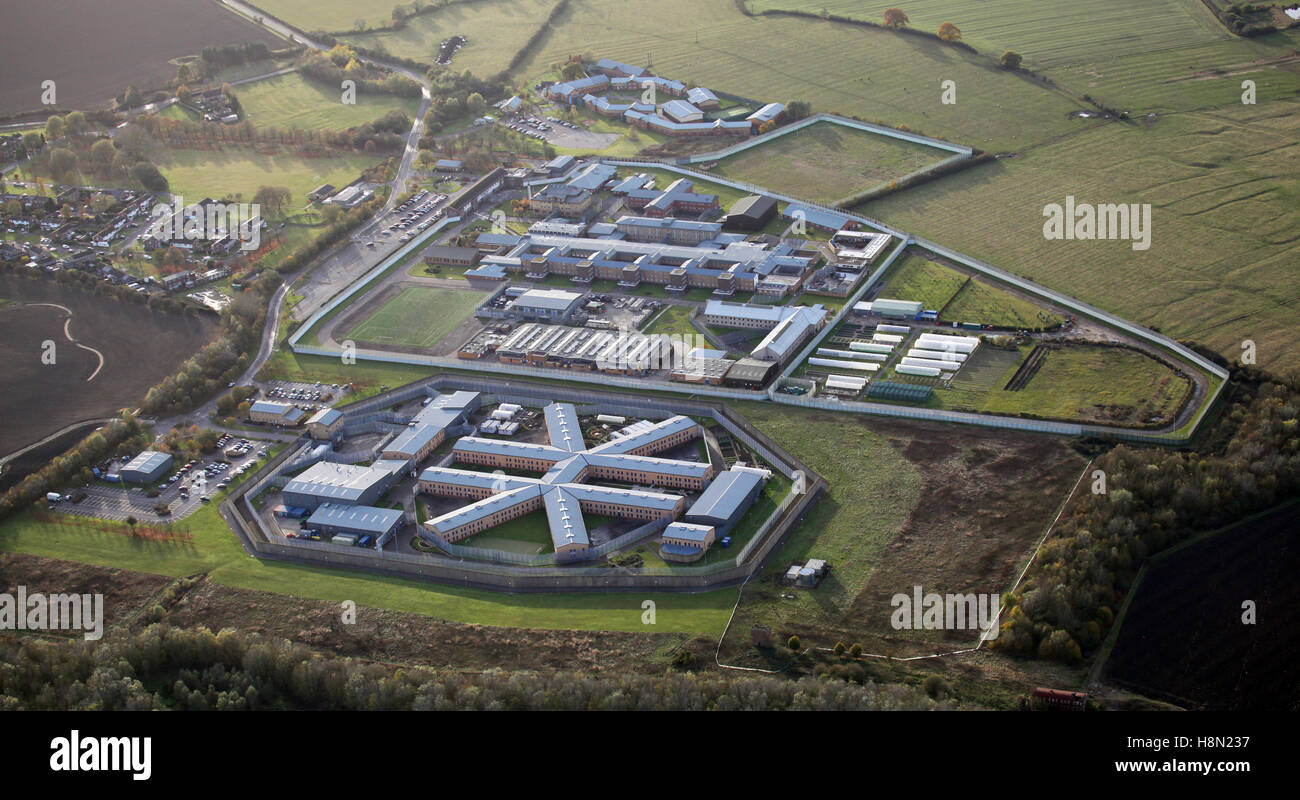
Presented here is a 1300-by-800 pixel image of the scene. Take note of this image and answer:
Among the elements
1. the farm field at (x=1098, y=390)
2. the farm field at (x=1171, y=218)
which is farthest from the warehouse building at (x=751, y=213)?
the farm field at (x=1098, y=390)

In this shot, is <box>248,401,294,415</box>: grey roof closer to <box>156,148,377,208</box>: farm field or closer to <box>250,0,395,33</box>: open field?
<box>156,148,377,208</box>: farm field

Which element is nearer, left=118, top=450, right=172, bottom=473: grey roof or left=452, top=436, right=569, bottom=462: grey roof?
left=452, top=436, right=569, bottom=462: grey roof

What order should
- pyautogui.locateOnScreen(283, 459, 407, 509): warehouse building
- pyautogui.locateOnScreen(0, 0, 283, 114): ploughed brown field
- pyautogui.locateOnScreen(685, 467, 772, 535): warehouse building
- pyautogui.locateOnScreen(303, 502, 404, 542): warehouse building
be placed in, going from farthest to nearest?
1. pyautogui.locateOnScreen(0, 0, 283, 114): ploughed brown field
2. pyautogui.locateOnScreen(283, 459, 407, 509): warehouse building
3. pyautogui.locateOnScreen(303, 502, 404, 542): warehouse building
4. pyautogui.locateOnScreen(685, 467, 772, 535): warehouse building

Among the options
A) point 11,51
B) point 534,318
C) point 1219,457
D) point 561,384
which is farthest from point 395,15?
point 1219,457

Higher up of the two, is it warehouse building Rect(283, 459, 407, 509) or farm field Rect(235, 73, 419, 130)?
farm field Rect(235, 73, 419, 130)

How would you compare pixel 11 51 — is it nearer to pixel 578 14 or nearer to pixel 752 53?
pixel 578 14

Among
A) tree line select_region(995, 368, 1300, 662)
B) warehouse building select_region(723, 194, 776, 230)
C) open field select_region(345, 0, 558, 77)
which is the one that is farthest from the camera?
open field select_region(345, 0, 558, 77)

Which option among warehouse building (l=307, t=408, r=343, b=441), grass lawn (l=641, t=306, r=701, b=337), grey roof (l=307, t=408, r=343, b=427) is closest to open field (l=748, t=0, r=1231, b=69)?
grass lawn (l=641, t=306, r=701, b=337)

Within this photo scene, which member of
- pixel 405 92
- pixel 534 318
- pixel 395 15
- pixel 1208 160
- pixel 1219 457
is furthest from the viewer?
pixel 395 15
